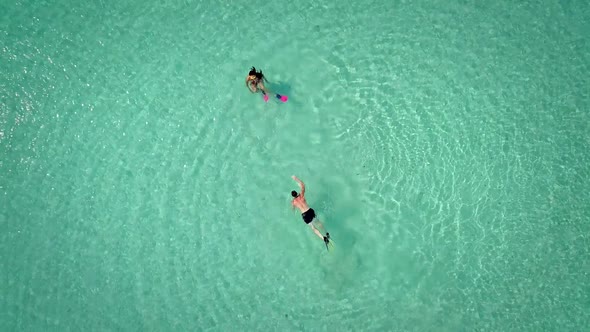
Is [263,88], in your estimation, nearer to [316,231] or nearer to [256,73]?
[256,73]

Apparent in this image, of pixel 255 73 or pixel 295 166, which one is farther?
pixel 295 166

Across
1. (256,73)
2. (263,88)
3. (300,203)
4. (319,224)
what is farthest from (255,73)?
(319,224)

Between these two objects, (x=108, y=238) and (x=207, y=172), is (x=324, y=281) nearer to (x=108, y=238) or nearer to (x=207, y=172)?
(x=207, y=172)

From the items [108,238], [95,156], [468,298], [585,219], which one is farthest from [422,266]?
[95,156]

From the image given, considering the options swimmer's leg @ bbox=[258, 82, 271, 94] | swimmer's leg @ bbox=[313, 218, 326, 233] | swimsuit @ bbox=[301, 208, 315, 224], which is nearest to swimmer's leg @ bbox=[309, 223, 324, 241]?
swimmer's leg @ bbox=[313, 218, 326, 233]

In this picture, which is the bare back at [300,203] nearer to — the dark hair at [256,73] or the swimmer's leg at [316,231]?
the swimmer's leg at [316,231]

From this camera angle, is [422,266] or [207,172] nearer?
[422,266]
